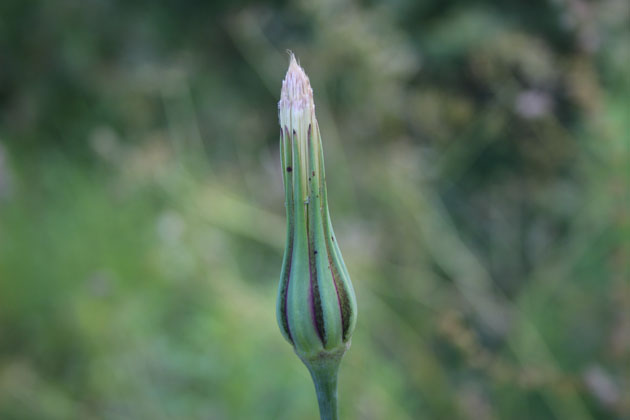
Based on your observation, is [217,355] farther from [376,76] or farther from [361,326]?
[376,76]

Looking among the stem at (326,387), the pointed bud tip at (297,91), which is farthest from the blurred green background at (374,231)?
the pointed bud tip at (297,91)

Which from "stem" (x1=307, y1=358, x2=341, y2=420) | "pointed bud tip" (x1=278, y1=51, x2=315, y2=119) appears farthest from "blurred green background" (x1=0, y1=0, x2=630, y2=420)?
"pointed bud tip" (x1=278, y1=51, x2=315, y2=119)

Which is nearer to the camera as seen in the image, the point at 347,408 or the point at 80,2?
the point at 347,408

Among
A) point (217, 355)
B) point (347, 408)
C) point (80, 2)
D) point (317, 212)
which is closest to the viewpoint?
point (317, 212)

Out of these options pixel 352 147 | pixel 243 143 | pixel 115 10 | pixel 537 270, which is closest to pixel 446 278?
pixel 537 270

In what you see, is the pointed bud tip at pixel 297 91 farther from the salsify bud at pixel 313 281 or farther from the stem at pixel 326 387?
the stem at pixel 326 387

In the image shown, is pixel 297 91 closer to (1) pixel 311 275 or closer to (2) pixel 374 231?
(1) pixel 311 275

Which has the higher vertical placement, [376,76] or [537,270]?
[376,76]
